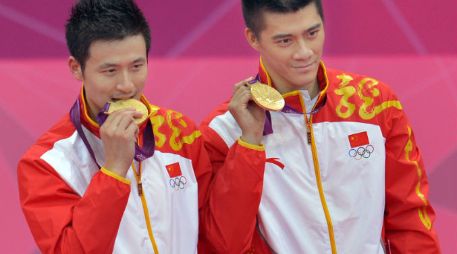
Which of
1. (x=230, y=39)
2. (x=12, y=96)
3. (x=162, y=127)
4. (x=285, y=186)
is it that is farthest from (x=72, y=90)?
(x=285, y=186)

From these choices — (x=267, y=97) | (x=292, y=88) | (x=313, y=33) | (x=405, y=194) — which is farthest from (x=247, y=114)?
(x=405, y=194)

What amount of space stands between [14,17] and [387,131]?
1.81 meters

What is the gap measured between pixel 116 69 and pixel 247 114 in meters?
0.48

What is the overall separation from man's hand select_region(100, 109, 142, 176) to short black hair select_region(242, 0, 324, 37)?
665 mm

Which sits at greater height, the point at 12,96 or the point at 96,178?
the point at 12,96

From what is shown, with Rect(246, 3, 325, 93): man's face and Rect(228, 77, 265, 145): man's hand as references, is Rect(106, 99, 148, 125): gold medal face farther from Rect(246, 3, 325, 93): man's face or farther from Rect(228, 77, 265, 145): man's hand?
Rect(246, 3, 325, 93): man's face

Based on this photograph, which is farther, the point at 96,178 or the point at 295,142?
the point at 295,142

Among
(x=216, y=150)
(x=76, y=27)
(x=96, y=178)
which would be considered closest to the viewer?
(x=96, y=178)

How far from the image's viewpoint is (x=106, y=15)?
3113 mm

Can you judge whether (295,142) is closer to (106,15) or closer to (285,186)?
(285,186)

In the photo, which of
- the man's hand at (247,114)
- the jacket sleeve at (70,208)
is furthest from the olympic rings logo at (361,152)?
the jacket sleeve at (70,208)

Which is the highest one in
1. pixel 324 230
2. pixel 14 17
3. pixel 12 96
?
pixel 14 17

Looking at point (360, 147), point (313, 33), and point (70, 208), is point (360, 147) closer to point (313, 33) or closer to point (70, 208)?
point (313, 33)

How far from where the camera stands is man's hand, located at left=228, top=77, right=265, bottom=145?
10.4 ft
